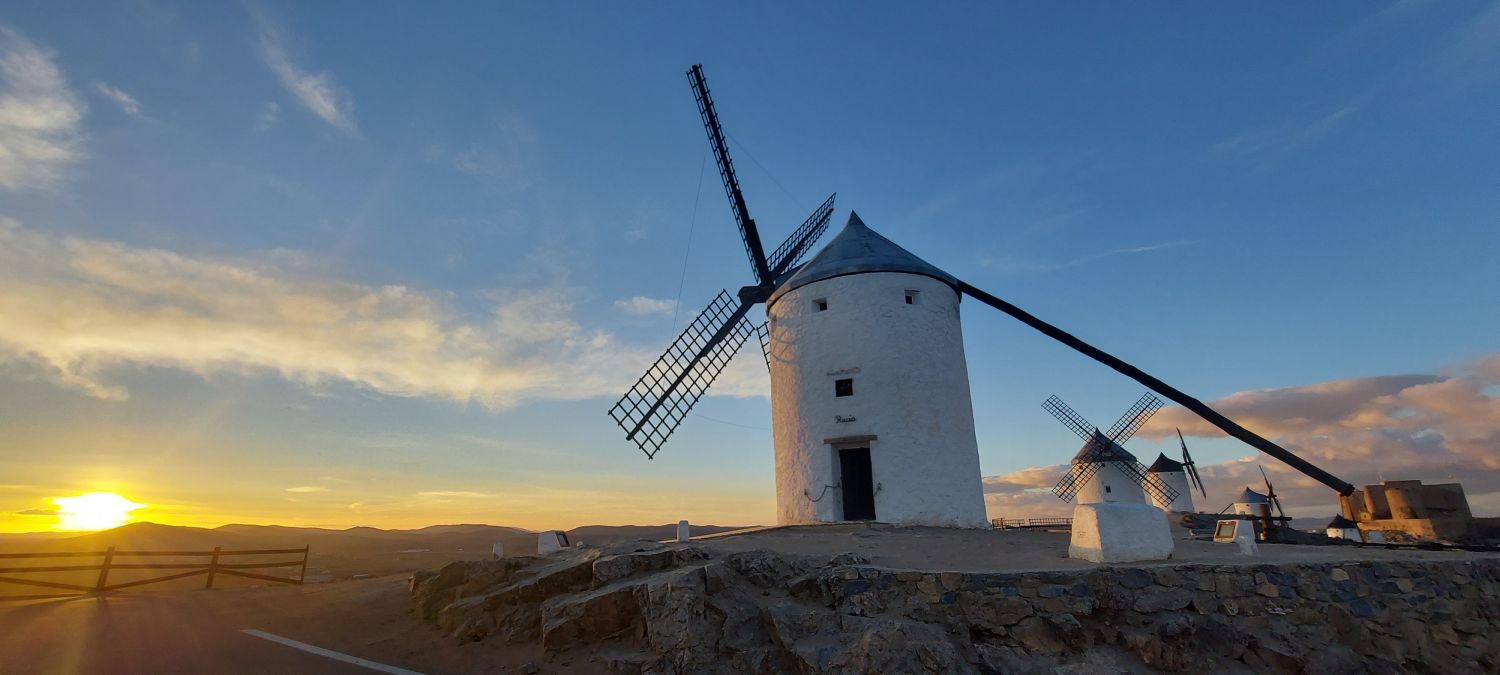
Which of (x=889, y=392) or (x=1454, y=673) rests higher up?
(x=889, y=392)

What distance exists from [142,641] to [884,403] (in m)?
14.3

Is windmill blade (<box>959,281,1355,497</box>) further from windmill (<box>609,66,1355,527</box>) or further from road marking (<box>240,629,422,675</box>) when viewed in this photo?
road marking (<box>240,629,422,675</box>)

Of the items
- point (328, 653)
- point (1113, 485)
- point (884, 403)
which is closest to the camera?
point (328, 653)

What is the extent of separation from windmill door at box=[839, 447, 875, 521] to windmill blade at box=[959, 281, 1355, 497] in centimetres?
626

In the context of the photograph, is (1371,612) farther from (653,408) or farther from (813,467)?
(653,408)

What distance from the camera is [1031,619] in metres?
8.38

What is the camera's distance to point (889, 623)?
26.5 feet

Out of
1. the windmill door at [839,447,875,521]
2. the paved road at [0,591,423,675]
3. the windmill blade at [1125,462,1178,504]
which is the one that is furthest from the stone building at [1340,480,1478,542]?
the paved road at [0,591,423,675]

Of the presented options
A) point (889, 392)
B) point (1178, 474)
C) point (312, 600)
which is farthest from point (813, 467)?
point (1178, 474)

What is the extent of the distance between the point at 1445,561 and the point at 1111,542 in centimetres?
492

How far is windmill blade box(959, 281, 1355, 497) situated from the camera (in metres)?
17.8

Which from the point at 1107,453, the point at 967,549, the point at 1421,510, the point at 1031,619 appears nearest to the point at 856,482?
the point at 967,549

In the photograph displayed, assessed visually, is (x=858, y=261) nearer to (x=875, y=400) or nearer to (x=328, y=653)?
(x=875, y=400)

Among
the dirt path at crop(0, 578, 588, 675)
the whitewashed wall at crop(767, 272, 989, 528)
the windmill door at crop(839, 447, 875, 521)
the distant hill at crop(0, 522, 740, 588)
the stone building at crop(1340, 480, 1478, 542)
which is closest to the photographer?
the dirt path at crop(0, 578, 588, 675)
